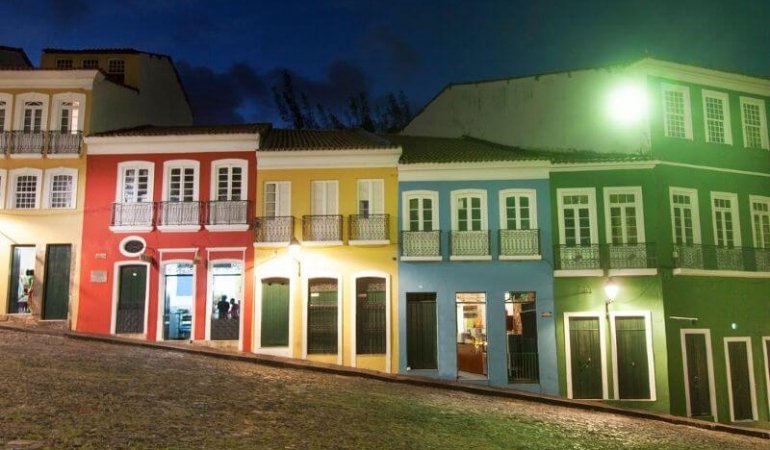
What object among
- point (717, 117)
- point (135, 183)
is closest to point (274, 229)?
point (135, 183)

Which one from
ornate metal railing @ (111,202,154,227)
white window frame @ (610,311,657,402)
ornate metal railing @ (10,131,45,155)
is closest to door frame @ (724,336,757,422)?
white window frame @ (610,311,657,402)

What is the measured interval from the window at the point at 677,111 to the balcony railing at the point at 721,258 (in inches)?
140

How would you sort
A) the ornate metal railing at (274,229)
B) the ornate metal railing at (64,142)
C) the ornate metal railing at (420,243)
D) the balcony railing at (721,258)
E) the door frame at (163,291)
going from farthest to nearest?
the ornate metal railing at (64,142)
the ornate metal railing at (274,229)
the door frame at (163,291)
the ornate metal railing at (420,243)
the balcony railing at (721,258)

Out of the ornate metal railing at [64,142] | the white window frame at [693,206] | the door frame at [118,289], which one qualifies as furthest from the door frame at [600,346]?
the ornate metal railing at [64,142]

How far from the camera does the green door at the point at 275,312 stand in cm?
1970

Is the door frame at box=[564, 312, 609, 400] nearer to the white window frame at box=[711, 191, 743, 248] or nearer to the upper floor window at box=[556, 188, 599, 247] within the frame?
→ the upper floor window at box=[556, 188, 599, 247]

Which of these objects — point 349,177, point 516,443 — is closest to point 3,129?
point 349,177

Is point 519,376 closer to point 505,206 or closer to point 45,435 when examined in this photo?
point 505,206

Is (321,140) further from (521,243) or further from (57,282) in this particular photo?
(57,282)

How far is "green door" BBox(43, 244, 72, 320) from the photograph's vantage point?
20297 mm

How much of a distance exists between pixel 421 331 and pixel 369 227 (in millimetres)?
3491

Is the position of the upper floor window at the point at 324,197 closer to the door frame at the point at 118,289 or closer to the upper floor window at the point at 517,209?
the upper floor window at the point at 517,209

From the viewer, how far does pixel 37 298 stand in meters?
20.1

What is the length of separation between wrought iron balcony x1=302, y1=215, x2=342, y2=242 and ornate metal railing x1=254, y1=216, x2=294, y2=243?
45 cm
